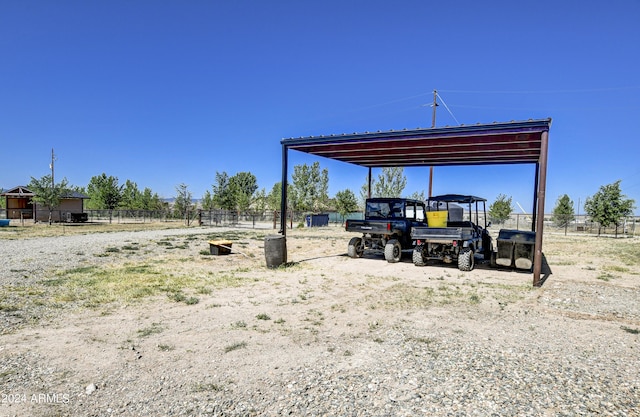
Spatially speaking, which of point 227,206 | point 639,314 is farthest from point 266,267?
point 227,206

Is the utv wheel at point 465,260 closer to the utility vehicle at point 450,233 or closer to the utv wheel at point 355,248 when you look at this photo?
the utility vehicle at point 450,233

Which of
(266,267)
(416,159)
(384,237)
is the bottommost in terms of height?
(266,267)

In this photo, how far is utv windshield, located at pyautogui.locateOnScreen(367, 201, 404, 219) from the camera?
1383 centimetres

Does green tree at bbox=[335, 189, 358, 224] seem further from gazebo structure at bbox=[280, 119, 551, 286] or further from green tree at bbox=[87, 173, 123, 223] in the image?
green tree at bbox=[87, 173, 123, 223]

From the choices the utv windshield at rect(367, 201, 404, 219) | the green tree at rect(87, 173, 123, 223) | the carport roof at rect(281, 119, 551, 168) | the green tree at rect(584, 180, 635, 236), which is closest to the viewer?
the carport roof at rect(281, 119, 551, 168)

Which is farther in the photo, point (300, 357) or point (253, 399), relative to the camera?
point (300, 357)

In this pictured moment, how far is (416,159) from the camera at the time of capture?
695 inches

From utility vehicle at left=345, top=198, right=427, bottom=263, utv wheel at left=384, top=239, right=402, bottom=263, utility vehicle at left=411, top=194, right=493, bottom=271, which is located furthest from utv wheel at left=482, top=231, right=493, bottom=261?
utv wheel at left=384, top=239, right=402, bottom=263

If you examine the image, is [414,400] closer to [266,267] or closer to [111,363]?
[111,363]

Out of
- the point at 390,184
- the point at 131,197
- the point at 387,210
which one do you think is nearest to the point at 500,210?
the point at 390,184

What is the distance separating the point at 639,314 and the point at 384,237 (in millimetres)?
7928

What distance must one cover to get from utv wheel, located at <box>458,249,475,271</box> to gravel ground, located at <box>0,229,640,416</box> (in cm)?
287

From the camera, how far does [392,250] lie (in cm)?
1288

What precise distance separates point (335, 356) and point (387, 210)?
9.88m
